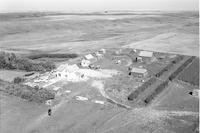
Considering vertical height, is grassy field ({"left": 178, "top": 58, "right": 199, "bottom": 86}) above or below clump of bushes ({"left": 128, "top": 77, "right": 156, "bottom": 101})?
below

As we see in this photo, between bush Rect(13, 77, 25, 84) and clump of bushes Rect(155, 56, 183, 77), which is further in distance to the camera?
clump of bushes Rect(155, 56, 183, 77)

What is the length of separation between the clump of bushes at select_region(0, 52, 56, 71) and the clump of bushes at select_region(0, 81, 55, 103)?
29.3 ft

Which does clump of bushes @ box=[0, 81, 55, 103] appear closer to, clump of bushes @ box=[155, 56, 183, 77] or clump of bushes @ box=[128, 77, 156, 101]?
clump of bushes @ box=[128, 77, 156, 101]

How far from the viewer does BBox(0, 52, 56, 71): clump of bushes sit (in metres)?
40.6

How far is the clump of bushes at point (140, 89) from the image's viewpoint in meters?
28.9

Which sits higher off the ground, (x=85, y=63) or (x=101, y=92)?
(x=85, y=63)

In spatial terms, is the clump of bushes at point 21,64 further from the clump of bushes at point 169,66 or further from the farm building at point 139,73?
the clump of bushes at point 169,66

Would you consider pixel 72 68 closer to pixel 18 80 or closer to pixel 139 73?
pixel 18 80

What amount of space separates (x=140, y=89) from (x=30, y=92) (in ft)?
44.6

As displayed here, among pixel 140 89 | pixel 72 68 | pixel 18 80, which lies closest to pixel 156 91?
pixel 140 89

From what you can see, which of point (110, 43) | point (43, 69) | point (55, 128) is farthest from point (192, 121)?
point (110, 43)

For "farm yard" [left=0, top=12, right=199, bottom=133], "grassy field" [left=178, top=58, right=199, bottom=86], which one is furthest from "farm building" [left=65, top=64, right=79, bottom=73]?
"grassy field" [left=178, top=58, right=199, bottom=86]

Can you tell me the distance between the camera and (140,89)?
31.1m

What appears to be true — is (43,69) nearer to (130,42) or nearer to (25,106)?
(25,106)
